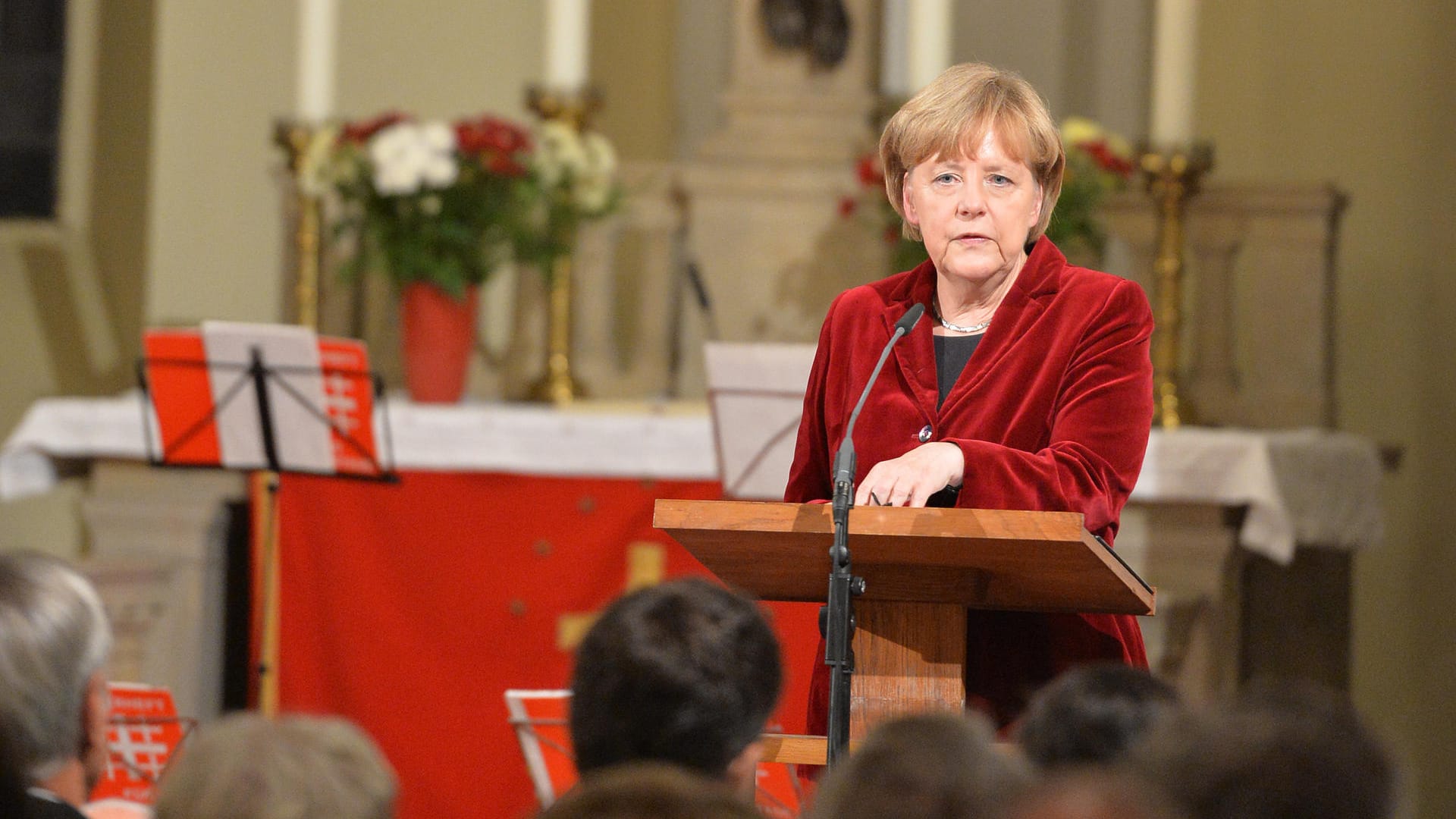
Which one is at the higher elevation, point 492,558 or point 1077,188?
point 1077,188

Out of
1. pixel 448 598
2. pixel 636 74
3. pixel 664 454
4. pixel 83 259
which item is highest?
pixel 636 74

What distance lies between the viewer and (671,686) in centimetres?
194

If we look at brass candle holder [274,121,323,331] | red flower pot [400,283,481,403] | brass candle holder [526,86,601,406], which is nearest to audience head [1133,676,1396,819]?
red flower pot [400,283,481,403]

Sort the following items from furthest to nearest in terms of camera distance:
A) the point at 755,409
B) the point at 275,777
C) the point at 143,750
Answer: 1. the point at 755,409
2. the point at 143,750
3. the point at 275,777

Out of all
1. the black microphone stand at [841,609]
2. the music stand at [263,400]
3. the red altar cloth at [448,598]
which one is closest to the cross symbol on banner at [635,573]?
the red altar cloth at [448,598]

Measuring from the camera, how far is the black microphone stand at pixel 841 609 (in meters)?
2.24

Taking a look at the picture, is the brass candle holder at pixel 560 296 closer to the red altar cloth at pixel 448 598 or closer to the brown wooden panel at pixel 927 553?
the red altar cloth at pixel 448 598

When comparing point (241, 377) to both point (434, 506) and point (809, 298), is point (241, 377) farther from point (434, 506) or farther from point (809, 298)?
point (809, 298)

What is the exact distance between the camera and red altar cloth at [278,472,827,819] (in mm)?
5758

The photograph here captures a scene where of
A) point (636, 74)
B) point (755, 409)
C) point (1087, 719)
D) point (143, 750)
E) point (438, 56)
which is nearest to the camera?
point (1087, 719)

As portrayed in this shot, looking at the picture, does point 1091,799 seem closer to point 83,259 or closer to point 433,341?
point 433,341

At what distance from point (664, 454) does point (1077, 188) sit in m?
1.58

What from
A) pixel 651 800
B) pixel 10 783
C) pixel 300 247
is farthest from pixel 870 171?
pixel 651 800

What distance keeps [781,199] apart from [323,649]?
223 centimetres
